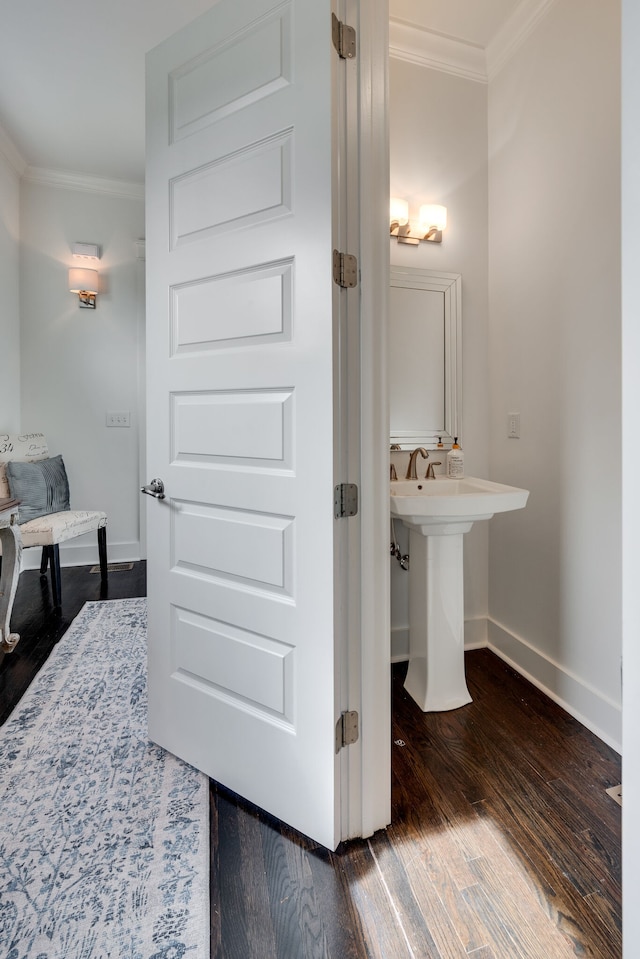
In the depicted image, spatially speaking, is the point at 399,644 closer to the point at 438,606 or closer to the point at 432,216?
the point at 438,606

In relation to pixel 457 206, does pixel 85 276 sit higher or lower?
higher

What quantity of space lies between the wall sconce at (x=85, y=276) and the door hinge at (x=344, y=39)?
3.00 meters

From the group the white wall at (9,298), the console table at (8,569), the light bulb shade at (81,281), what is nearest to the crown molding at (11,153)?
the white wall at (9,298)

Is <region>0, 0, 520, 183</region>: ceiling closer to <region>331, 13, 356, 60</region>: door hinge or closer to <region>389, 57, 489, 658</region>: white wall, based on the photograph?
<region>389, 57, 489, 658</region>: white wall

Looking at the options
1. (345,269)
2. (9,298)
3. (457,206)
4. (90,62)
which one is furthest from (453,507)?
(9,298)

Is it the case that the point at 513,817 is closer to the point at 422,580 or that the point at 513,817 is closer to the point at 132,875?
the point at 422,580

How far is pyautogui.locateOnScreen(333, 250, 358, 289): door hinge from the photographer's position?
1195mm

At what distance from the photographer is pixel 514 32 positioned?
2.11m

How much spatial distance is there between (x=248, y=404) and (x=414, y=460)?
114 centimetres

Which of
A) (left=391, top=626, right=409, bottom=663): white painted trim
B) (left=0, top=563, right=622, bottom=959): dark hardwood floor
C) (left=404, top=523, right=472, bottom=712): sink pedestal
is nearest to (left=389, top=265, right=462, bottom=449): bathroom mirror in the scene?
(left=404, top=523, right=472, bottom=712): sink pedestal

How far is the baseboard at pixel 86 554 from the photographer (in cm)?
365

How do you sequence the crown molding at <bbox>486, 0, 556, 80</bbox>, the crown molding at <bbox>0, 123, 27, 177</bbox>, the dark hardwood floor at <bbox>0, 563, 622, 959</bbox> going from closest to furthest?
the dark hardwood floor at <bbox>0, 563, 622, 959</bbox>, the crown molding at <bbox>486, 0, 556, 80</bbox>, the crown molding at <bbox>0, 123, 27, 177</bbox>

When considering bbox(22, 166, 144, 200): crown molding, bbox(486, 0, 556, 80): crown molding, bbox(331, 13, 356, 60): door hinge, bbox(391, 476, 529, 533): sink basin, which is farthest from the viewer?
bbox(22, 166, 144, 200): crown molding

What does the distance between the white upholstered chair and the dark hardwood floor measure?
2040mm
